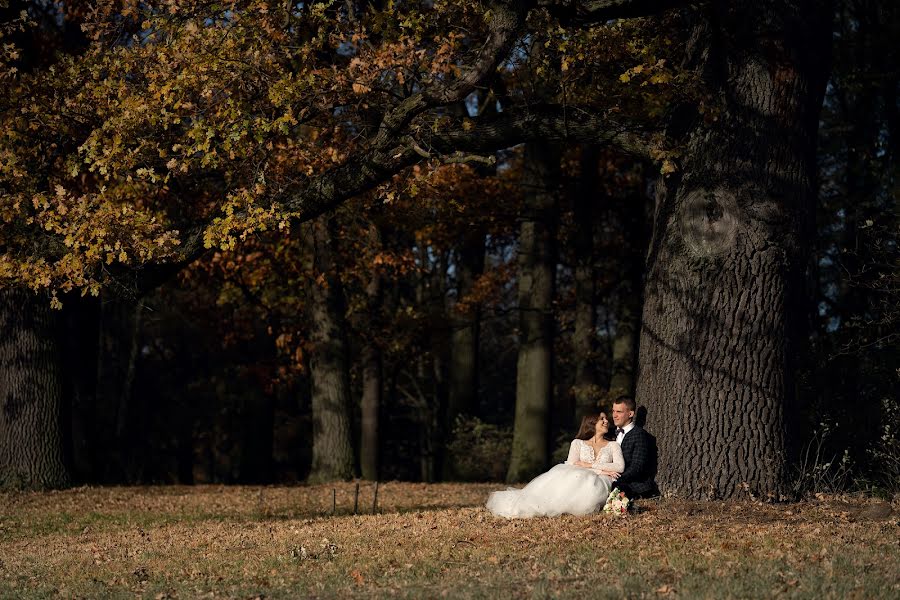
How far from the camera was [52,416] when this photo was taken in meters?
18.7

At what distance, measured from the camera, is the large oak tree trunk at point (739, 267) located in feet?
40.2

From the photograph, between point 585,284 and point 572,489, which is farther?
point 585,284

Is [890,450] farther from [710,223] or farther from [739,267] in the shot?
[710,223]

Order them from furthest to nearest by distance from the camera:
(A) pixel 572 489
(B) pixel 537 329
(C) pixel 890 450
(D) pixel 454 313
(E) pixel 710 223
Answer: (D) pixel 454 313 → (B) pixel 537 329 → (C) pixel 890 450 → (E) pixel 710 223 → (A) pixel 572 489

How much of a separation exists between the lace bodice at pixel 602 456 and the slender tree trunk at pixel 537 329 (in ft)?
30.9

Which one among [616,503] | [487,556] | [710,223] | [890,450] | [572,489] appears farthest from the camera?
[890,450]

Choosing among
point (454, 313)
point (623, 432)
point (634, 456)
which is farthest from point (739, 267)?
point (454, 313)

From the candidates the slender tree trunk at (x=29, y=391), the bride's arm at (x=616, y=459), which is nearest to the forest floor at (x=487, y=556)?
the bride's arm at (x=616, y=459)

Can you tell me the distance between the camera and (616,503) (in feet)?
38.1

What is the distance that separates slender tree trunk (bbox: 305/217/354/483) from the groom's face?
10.2 metres

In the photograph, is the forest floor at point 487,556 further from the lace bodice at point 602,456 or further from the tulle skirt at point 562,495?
the lace bodice at point 602,456

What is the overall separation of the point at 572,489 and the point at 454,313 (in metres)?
17.9

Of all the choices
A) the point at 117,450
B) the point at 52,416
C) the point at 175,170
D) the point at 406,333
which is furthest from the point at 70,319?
the point at 117,450

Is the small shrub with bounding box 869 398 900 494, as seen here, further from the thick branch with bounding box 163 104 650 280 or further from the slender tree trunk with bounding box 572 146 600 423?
the slender tree trunk with bounding box 572 146 600 423
